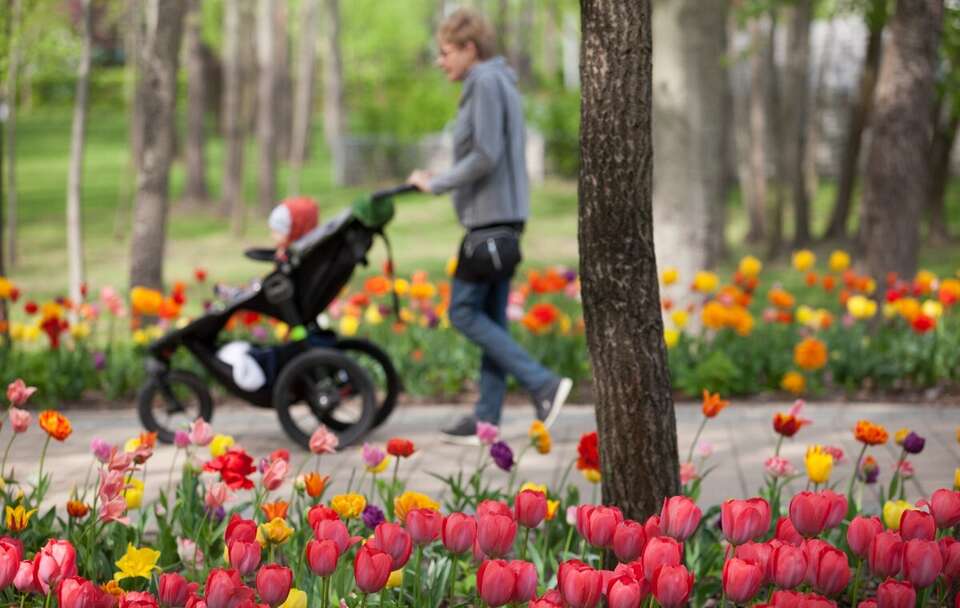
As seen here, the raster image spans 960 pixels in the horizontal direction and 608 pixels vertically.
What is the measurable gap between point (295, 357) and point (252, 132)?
44768mm

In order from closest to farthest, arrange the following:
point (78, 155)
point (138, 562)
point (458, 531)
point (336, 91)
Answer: point (458, 531), point (138, 562), point (78, 155), point (336, 91)

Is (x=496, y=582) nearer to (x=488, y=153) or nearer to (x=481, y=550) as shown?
(x=481, y=550)

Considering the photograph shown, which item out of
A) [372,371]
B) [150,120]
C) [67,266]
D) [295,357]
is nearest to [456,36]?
[295,357]

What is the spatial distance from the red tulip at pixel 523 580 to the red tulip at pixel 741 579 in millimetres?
338

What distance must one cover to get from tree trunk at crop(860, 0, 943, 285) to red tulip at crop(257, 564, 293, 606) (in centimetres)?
728

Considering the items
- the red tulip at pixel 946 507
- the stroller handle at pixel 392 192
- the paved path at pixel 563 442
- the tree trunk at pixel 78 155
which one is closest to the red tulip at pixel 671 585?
the red tulip at pixel 946 507

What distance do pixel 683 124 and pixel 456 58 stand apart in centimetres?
313

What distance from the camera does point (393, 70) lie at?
52.4m

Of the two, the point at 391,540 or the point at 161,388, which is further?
the point at 161,388

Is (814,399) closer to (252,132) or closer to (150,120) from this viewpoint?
(150,120)

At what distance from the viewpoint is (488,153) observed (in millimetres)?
6328

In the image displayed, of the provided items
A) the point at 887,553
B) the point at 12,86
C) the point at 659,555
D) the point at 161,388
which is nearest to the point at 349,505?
the point at 659,555

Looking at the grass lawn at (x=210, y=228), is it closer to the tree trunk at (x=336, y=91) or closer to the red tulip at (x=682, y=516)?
the tree trunk at (x=336, y=91)

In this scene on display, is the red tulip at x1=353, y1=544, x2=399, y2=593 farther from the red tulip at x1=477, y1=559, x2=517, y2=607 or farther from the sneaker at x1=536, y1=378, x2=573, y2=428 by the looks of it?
the sneaker at x1=536, y1=378, x2=573, y2=428
